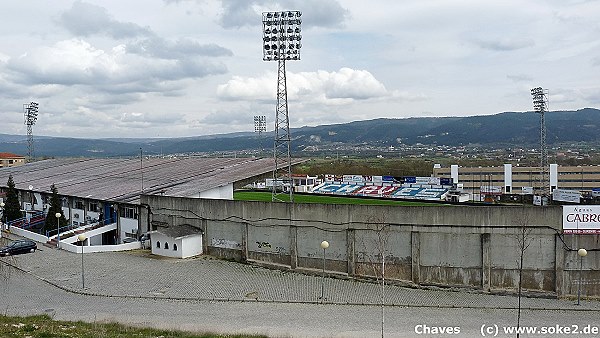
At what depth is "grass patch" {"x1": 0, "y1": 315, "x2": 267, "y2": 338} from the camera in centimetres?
1477

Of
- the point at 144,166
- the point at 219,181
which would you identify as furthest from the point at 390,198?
the point at 219,181

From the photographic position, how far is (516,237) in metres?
22.8

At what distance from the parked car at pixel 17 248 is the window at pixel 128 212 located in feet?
19.2

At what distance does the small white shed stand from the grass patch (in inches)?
435

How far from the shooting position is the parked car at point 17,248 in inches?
1139

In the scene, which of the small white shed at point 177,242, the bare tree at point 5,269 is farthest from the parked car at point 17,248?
the small white shed at point 177,242

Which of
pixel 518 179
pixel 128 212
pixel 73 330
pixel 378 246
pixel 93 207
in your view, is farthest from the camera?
pixel 518 179

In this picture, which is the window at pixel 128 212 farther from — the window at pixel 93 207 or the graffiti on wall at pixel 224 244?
the graffiti on wall at pixel 224 244

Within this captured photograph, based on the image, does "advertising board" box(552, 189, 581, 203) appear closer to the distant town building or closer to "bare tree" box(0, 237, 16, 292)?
the distant town building

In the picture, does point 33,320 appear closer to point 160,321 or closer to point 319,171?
point 160,321

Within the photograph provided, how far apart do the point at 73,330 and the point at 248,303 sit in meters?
6.99

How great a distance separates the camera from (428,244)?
2375cm

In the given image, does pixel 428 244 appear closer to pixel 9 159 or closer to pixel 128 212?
pixel 128 212

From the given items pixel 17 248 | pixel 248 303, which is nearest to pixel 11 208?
pixel 17 248
